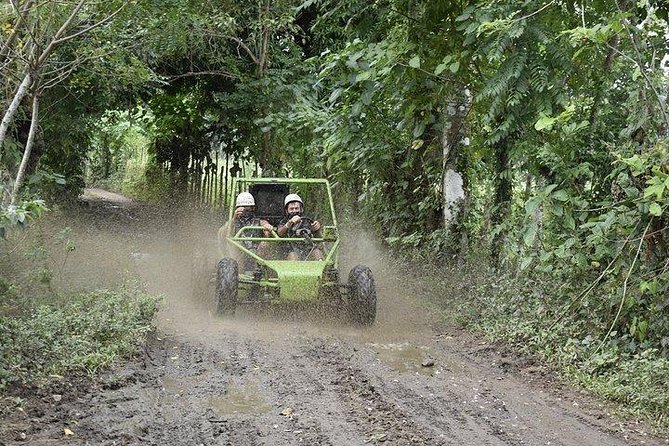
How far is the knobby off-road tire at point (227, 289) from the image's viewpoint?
30.0 ft

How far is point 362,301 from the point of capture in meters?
8.95

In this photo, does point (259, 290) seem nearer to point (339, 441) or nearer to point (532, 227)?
point (532, 227)

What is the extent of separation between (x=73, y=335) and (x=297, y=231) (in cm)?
383

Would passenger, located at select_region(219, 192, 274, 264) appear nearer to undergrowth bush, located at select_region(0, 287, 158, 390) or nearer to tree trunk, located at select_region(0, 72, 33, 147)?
undergrowth bush, located at select_region(0, 287, 158, 390)

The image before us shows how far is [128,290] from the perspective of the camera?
8.77m

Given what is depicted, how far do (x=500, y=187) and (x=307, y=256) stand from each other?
2580 mm

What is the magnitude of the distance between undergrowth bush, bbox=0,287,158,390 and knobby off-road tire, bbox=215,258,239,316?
0.99 meters

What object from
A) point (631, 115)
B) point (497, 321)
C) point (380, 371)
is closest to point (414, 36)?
point (631, 115)

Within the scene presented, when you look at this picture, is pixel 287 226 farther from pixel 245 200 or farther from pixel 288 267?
pixel 288 267

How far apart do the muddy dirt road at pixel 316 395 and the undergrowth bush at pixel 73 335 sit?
220 mm

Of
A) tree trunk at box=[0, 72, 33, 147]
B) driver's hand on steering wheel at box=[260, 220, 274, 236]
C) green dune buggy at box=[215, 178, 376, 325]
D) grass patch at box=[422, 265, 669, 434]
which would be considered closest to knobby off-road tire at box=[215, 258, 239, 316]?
green dune buggy at box=[215, 178, 376, 325]

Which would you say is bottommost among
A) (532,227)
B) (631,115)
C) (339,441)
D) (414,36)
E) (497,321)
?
(339,441)

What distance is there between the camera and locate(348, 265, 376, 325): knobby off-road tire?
8.95 m

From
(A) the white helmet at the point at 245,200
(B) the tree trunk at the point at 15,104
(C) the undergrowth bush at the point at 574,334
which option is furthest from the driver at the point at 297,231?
(B) the tree trunk at the point at 15,104
